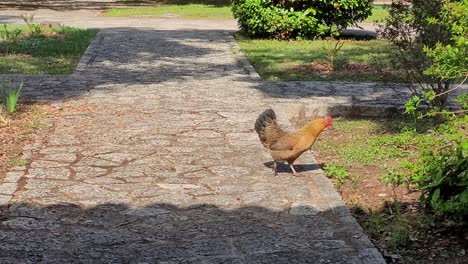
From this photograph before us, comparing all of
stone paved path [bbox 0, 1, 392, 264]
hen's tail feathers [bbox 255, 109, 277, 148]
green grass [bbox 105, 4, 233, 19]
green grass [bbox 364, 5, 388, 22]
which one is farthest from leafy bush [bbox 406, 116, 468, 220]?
green grass [bbox 105, 4, 233, 19]

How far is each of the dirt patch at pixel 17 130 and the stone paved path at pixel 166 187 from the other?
0.47 feet

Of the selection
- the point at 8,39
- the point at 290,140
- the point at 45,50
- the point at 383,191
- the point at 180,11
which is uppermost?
the point at 290,140

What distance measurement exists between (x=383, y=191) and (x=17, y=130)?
147 inches

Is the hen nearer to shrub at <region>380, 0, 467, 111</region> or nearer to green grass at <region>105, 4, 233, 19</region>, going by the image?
shrub at <region>380, 0, 467, 111</region>

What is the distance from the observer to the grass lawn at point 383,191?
16.3ft

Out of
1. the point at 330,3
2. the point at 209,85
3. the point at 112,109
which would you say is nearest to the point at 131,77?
the point at 209,85

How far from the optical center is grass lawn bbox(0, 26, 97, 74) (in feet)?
39.3

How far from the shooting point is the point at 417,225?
5285 millimetres

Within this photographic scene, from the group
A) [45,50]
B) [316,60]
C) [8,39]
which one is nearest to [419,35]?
[316,60]

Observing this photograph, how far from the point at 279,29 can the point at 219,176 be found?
1051cm

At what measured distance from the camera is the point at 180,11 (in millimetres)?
25109

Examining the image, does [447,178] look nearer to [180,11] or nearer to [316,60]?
[316,60]

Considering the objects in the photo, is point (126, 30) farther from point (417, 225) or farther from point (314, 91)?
point (417, 225)

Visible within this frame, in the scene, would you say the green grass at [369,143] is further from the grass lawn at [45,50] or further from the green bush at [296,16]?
the green bush at [296,16]
